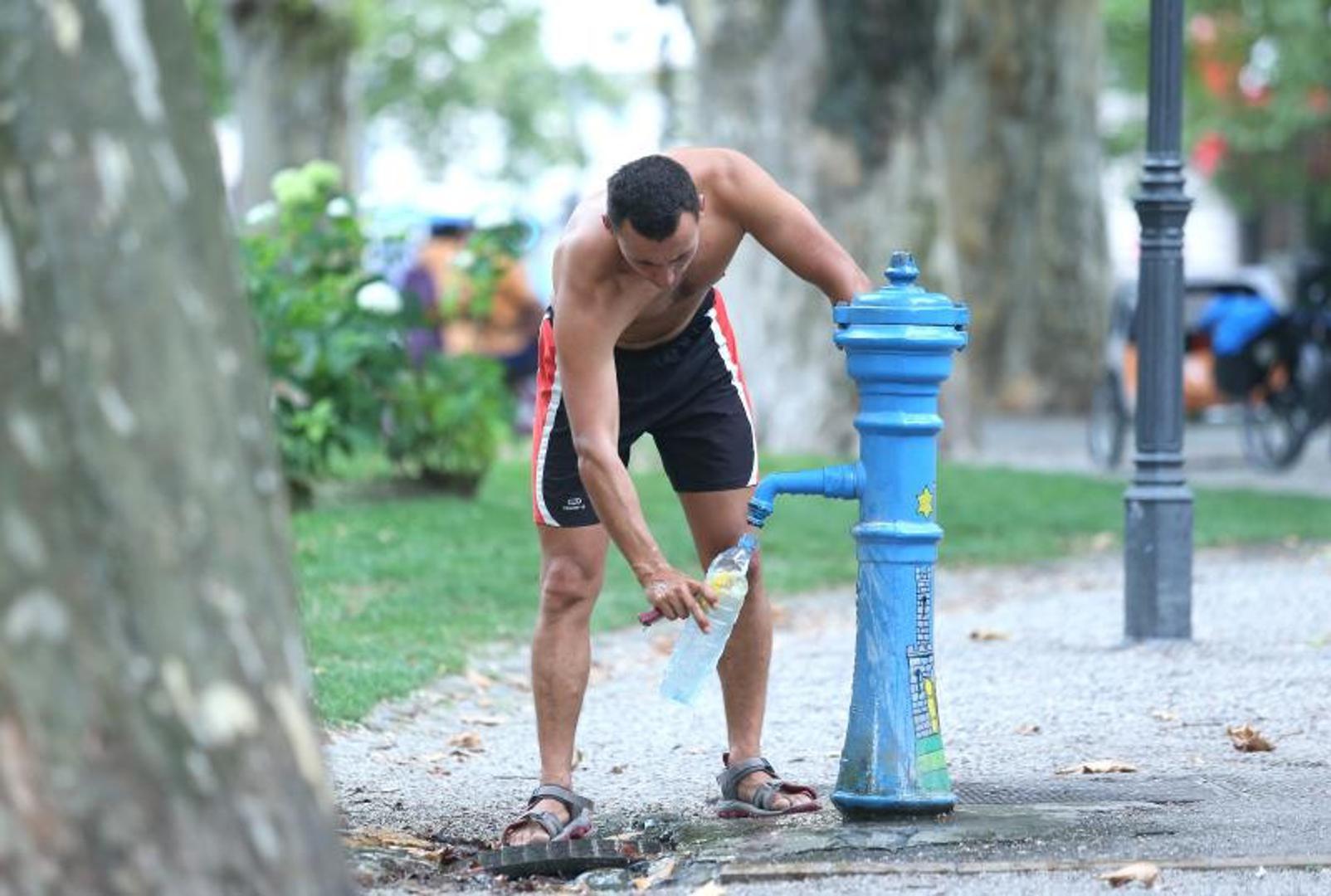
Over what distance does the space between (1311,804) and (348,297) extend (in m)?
7.44

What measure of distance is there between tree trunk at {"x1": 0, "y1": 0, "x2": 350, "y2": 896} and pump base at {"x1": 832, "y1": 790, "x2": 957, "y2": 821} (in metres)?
2.20

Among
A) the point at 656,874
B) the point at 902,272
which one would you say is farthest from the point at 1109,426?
the point at 656,874

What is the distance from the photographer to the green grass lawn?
8836mm

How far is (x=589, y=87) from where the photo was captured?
169 feet

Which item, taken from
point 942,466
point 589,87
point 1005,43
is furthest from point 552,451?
point 589,87

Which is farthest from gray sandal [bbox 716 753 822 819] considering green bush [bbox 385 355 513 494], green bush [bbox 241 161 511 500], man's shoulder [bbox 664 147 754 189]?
green bush [bbox 385 355 513 494]

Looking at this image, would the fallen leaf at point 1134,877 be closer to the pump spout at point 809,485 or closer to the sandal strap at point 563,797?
the pump spout at point 809,485

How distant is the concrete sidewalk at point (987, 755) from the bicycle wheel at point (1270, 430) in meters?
6.68

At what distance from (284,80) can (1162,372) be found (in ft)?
47.4

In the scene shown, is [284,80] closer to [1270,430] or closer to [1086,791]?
[1270,430]

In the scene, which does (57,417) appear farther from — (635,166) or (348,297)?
(348,297)

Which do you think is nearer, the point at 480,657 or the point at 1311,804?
the point at 1311,804

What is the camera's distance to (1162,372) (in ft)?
27.8

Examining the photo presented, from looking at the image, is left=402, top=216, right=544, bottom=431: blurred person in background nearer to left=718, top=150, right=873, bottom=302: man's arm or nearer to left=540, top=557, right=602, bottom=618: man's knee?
left=540, top=557, right=602, bottom=618: man's knee
